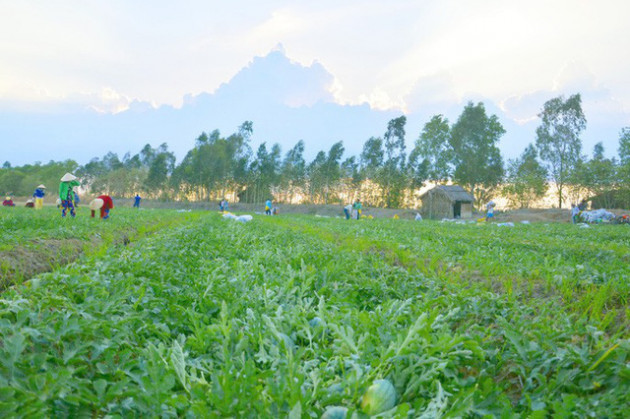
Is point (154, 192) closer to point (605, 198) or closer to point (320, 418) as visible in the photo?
point (605, 198)

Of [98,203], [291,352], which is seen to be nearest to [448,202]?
[98,203]

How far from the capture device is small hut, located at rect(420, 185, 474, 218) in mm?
49219

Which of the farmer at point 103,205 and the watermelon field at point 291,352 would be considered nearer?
the watermelon field at point 291,352

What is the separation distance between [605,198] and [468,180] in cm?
1896

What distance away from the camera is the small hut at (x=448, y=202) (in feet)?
161

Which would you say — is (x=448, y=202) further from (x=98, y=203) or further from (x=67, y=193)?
(x=67, y=193)

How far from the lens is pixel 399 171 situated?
66.7 metres

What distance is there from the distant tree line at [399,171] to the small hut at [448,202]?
1056 cm

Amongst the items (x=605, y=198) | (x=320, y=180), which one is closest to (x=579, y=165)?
(x=605, y=198)

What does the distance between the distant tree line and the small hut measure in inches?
416

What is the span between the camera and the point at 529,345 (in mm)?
2309

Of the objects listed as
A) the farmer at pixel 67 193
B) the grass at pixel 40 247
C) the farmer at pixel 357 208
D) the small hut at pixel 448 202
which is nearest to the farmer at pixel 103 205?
the farmer at pixel 67 193

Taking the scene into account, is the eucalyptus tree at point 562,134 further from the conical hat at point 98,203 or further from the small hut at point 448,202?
the conical hat at point 98,203

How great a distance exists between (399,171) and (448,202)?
59.7 ft
